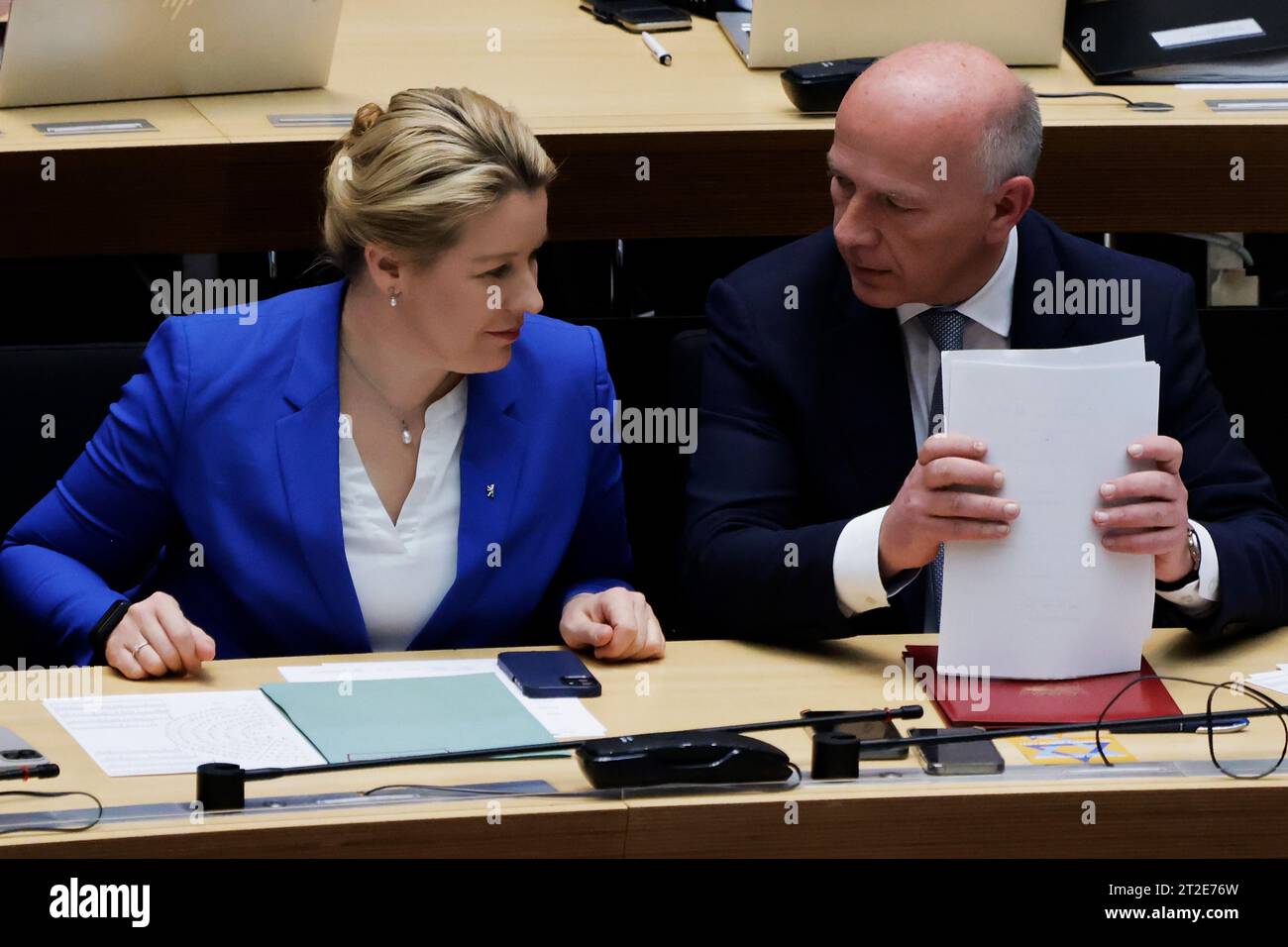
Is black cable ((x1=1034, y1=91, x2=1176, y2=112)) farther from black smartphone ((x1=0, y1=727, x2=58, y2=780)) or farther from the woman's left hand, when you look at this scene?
black smartphone ((x1=0, y1=727, x2=58, y2=780))

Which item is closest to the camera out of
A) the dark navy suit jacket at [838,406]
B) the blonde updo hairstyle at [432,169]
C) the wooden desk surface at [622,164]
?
the blonde updo hairstyle at [432,169]

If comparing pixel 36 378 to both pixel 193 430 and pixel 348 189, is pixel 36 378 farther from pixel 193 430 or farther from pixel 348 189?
pixel 348 189

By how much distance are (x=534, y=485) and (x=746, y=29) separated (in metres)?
1.24

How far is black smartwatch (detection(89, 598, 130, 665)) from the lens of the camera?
6.77 feet

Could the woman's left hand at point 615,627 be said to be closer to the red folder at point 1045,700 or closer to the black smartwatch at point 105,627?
the red folder at point 1045,700

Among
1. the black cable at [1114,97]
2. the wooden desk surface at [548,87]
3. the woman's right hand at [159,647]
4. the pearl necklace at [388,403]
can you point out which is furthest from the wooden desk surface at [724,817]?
the black cable at [1114,97]

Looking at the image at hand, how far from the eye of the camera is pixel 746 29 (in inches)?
128

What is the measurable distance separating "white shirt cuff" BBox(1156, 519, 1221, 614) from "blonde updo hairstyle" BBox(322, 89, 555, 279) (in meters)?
0.81

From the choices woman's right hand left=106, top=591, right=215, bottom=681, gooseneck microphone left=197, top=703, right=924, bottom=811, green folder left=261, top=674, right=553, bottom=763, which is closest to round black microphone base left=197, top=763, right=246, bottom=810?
gooseneck microphone left=197, top=703, right=924, bottom=811

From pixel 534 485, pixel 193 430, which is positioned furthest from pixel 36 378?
pixel 534 485

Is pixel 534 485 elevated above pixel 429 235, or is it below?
below

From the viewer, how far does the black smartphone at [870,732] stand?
1.86 m

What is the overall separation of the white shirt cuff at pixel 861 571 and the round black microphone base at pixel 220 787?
722 mm

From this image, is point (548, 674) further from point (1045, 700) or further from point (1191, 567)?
point (1191, 567)
